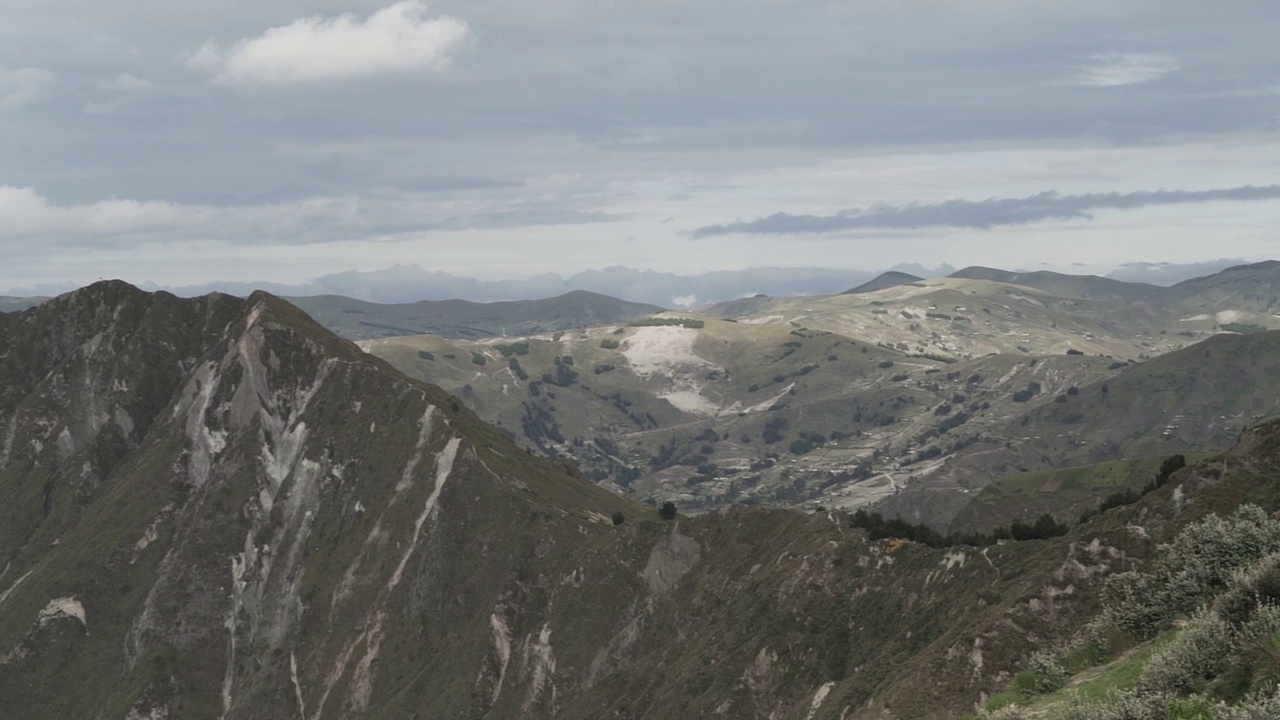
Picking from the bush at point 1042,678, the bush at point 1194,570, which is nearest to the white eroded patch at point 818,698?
the bush at point 1194,570

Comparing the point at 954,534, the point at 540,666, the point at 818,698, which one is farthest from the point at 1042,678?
the point at 540,666

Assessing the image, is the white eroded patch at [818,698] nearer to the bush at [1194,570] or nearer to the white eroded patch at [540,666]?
the bush at [1194,570]

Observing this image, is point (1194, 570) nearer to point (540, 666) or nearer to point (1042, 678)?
point (1042, 678)

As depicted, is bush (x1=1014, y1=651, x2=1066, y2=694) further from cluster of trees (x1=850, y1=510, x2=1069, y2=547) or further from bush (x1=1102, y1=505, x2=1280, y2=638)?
cluster of trees (x1=850, y1=510, x2=1069, y2=547)

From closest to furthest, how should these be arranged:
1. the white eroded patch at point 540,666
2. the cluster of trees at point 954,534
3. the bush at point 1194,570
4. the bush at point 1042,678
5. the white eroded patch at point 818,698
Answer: the bush at point 1194,570
the bush at point 1042,678
the white eroded patch at point 818,698
the cluster of trees at point 954,534
the white eroded patch at point 540,666

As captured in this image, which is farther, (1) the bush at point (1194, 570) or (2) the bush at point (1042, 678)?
(2) the bush at point (1042, 678)

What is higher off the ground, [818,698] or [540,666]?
[818,698]

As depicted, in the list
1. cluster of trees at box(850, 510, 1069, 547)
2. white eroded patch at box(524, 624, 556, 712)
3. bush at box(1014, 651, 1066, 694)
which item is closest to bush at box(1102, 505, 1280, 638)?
bush at box(1014, 651, 1066, 694)

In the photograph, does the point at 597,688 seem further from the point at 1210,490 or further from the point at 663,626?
the point at 1210,490

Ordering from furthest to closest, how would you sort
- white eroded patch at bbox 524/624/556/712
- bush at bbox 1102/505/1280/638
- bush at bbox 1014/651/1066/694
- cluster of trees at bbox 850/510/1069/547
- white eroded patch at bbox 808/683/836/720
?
1. white eroded patch at bbox 524/624/556/712
2. cluster of trees at bbox 850/510/1069/547
3. white eroded patch at bbox 808/683/836/720
4. bush at bbox 1014/651/1066/694
5. bush at bbox 1102/505/1280/638
